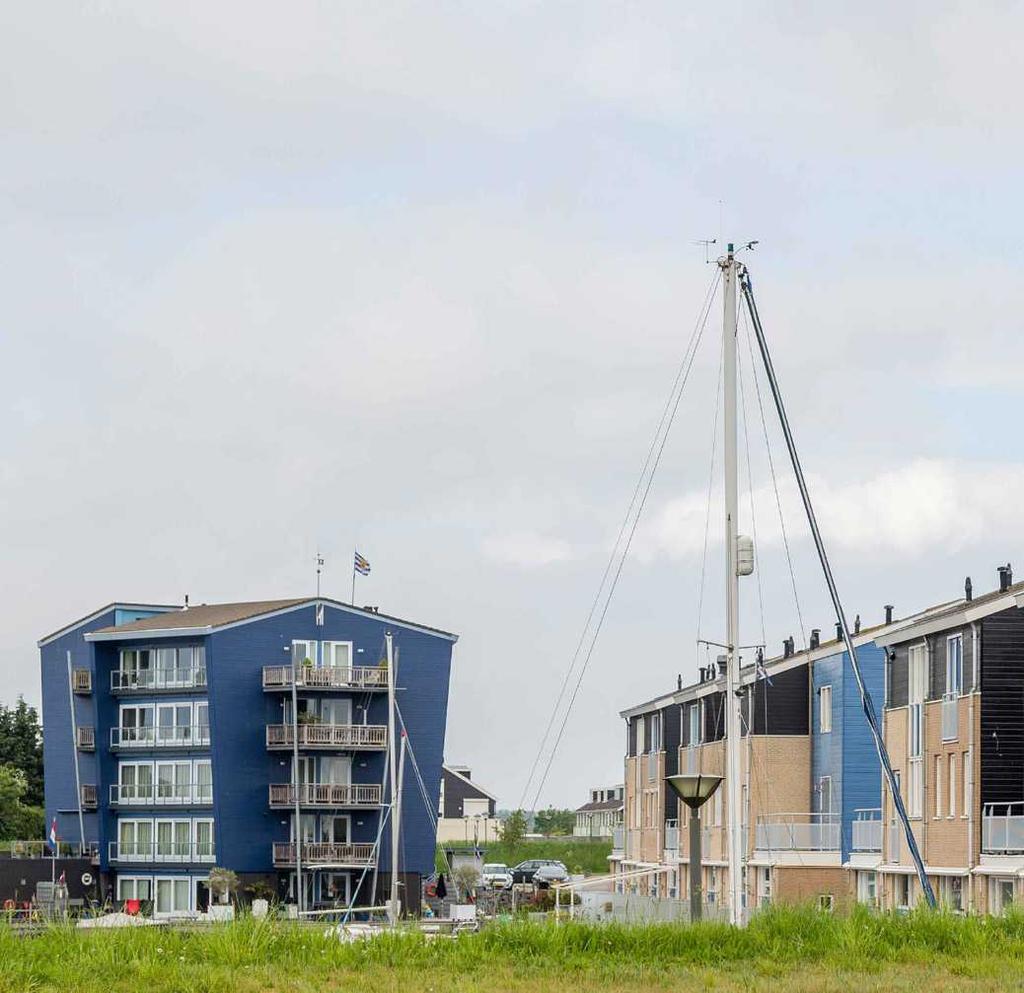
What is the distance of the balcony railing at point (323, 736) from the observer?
84.8m

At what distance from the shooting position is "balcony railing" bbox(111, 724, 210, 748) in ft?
282

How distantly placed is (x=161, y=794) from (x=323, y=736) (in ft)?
29.1

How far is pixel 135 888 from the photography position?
288 feet

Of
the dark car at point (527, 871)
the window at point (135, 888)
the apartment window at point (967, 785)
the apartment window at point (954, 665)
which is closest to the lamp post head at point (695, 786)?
the apartment window at point (967, 785)

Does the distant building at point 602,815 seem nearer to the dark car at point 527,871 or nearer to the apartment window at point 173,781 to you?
the dark car at point 527,871

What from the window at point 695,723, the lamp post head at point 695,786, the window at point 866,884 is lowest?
the window at point 866,884

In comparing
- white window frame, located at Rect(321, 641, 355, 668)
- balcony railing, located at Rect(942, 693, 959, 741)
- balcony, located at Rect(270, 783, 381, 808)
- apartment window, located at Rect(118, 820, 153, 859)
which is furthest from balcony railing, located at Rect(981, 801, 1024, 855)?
apartment window, located at Rect(118, 820, 153, 859)

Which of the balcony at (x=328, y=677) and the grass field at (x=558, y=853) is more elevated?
the balcony at (x=328, y=677)

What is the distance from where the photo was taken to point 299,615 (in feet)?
285

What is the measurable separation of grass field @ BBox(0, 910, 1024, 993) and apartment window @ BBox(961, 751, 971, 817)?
26.3m

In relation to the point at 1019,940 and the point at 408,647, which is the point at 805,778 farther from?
the point at 1019,940

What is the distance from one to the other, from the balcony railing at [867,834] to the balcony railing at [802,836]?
323 centimetres

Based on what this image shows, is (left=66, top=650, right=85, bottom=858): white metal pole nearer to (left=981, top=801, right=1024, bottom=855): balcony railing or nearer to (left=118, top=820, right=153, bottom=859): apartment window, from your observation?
(left=118, top=820, right=153, bottom=859): apartment window

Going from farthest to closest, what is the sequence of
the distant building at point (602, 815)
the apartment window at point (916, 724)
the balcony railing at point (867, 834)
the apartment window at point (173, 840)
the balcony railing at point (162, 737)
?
the distant building at point (602, 815), the apartment window at point (173, 840), the balcony railing at point (162, 737), the balcony railing at point (867, 834), the apartment window at point (916, 724)
